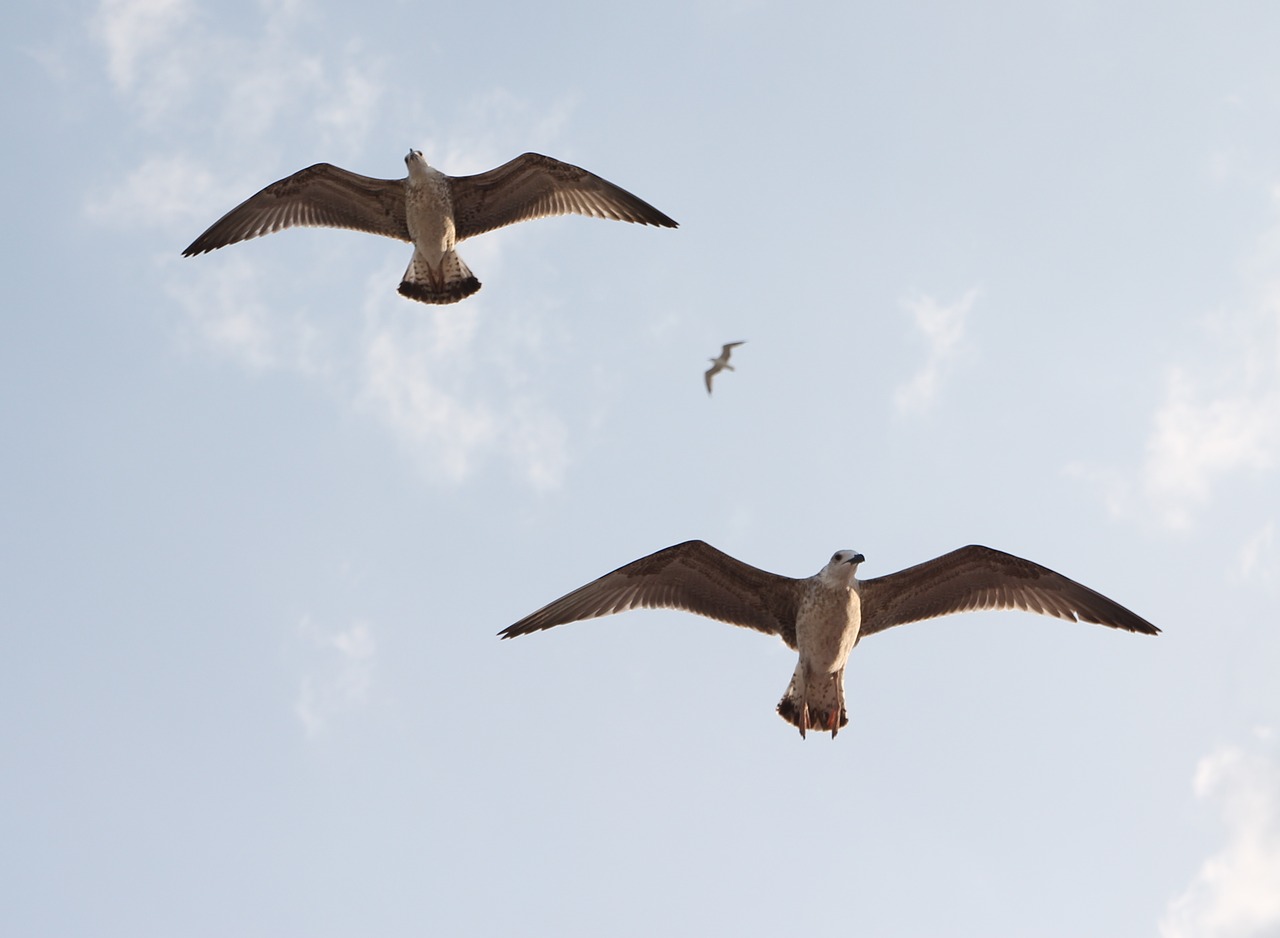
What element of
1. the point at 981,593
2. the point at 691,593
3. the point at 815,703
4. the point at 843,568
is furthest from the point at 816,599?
the point at 981,593

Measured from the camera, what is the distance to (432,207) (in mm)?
15742

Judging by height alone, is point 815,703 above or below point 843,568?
below

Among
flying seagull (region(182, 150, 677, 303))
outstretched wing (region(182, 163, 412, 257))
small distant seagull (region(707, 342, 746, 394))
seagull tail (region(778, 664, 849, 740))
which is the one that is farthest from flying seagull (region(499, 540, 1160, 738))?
outstretched wing (region(182, 163, 412, 257))

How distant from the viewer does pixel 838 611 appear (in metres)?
12.1

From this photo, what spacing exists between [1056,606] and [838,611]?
2304 millimetres

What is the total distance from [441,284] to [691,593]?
5501 millimetres

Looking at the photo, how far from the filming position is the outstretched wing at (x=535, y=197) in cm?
1580

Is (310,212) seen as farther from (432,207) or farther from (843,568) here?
(843,568)

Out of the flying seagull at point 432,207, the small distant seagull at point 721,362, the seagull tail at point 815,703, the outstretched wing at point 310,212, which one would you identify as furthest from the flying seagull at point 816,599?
the outstretched wing at point 310,212

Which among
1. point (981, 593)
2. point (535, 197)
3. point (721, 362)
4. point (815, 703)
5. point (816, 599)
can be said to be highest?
point (535, 197)

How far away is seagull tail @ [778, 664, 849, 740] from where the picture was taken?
12508mm

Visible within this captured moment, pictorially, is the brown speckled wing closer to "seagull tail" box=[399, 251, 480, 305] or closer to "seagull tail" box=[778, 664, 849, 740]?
"seagull tail" box=[778, 664, 849, 740]

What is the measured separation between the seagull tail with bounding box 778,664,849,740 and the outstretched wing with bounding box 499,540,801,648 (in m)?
0.40

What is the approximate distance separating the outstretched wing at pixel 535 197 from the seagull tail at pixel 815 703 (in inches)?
242
